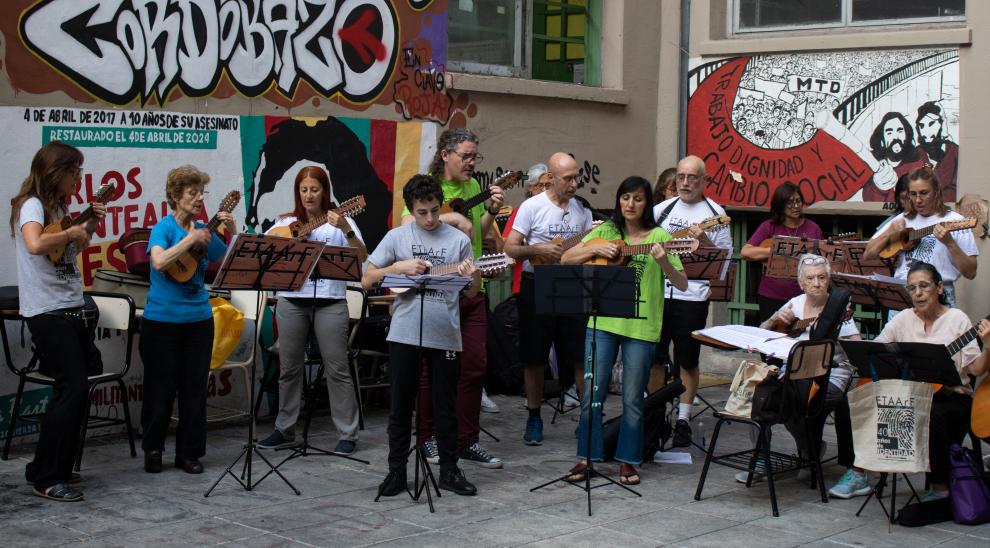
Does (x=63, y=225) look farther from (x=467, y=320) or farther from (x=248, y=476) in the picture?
(x=467, y=320)

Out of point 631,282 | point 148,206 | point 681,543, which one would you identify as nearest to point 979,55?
point 631,282

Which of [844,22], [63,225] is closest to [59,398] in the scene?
[63,225]

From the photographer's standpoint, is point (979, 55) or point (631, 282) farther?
point (979, 55)

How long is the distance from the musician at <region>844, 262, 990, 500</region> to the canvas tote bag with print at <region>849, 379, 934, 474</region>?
0.96 feet

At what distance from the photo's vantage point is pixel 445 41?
10914mm

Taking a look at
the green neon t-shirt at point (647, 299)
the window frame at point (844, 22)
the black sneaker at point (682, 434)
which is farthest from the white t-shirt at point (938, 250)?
the window frame at point (844, 22)

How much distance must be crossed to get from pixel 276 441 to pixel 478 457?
1473 millimetres

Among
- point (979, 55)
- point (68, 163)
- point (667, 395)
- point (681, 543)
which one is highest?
point (979, 55)

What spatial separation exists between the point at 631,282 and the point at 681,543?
1463 millimetres

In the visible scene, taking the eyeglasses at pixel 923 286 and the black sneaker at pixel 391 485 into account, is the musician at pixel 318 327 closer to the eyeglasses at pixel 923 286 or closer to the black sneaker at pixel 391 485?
the black sneaker at pixel 391 485

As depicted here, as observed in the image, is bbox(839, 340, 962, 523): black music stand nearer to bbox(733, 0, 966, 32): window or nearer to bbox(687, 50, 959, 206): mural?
bbox(687, 50, 959, 206): mural

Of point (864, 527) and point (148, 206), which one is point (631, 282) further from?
point (148, 206)

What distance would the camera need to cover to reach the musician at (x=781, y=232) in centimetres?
923

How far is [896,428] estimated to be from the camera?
6715mm
